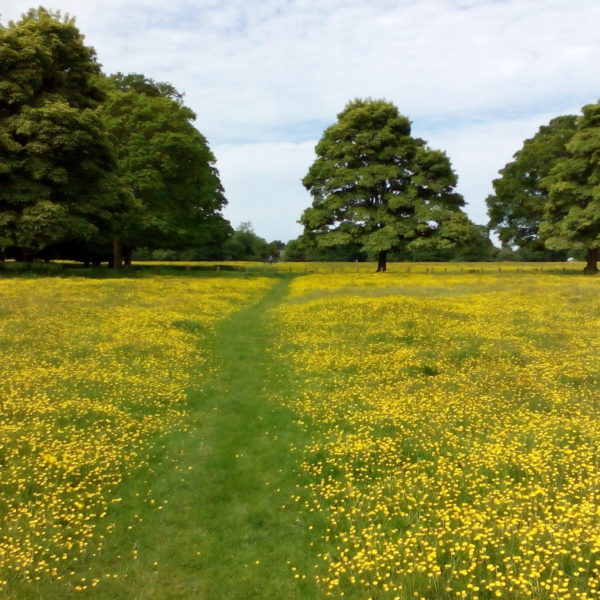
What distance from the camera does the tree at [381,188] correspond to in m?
53.4

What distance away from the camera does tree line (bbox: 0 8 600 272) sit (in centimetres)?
3728

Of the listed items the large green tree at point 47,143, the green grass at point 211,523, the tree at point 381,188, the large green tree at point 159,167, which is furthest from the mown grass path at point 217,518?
the tree at point 381,188

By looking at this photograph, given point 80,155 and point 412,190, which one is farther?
point 412,190

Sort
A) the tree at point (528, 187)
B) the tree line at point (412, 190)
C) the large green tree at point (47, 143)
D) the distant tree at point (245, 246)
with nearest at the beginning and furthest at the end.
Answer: the large green tree at point (47, 143), the tree line at point (412, 190), the tree at point (528, 187), the distant tree at point (245, 246)

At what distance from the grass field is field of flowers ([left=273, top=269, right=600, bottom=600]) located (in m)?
0.05

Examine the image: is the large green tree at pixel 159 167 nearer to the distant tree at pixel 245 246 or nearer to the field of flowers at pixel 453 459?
the field of flowers at pixel 453 459

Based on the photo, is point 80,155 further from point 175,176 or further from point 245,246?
point 245,246

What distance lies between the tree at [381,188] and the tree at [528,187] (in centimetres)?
1235

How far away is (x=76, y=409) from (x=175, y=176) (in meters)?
44.3

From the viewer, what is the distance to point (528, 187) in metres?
63.8

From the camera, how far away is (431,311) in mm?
24984

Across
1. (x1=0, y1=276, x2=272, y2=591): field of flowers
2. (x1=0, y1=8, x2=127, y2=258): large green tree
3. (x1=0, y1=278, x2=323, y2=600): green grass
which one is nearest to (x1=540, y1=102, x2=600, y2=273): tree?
(x1=0, y1=276, x2=272, y2=591): field of flowers

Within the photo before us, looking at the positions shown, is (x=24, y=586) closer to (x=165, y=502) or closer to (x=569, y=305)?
(x=165, y=502)

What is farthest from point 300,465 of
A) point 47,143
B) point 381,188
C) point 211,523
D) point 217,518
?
point 381,188
